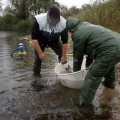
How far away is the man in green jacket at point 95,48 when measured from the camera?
3037 millimetres

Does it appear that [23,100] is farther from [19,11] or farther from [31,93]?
[19,11]

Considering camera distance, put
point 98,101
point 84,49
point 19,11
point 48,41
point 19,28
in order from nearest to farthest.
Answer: point 84,49 → point 98,101 → point 48,41 → point 19,28 → point 19,11

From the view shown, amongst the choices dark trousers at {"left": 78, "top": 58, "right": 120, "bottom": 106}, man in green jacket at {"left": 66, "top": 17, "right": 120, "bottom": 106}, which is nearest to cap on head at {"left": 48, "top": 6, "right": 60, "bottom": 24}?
man in green jacket at {"left": 66, "top": 17, "right": 120, "bottom": 106}

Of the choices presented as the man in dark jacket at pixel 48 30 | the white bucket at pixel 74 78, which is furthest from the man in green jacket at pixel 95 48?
the man in dark jacket at pixel 48 30

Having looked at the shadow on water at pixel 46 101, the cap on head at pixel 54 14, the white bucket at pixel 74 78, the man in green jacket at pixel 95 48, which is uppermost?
the cap on head at pixel 54 14

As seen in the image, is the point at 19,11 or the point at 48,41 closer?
the point at 48,41

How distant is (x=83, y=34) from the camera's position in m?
3.13

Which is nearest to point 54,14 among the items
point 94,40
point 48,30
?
point 48,30

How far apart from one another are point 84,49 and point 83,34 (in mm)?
292

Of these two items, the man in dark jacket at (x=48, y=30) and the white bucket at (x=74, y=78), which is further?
the man in dark jacket at (x=48, y=30)

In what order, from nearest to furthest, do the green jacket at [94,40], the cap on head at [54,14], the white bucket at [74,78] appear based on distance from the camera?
the green jacket at [94,40] → the white bucket at [74,78] → the cap on head at [54,14]

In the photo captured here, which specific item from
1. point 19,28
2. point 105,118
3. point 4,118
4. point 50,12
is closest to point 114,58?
point 105,118

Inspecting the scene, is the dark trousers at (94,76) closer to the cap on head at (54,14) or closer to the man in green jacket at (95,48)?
the man in green jacket at (95,48)

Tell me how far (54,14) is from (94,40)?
131 centimetres
